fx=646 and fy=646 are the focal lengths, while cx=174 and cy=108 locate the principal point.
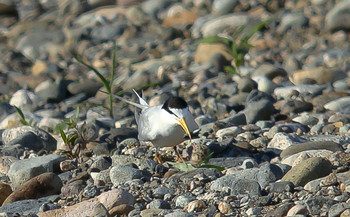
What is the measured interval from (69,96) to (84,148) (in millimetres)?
2703

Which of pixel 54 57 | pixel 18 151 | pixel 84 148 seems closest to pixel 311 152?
pixel 84 148

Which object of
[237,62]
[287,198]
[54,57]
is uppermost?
[287,198]

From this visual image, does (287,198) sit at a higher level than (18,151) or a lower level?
higher

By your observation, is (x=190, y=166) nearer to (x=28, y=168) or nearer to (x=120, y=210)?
(x=120, y=210)

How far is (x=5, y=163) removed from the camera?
480 cm

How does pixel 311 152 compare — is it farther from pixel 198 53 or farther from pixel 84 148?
pixel 198 53

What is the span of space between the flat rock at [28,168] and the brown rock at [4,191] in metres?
0.12

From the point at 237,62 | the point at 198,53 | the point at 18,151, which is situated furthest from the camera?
the point at 198,53

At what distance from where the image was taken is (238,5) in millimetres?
10539

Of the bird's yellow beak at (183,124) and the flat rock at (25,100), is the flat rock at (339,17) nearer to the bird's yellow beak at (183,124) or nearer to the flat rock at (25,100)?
the flat rock at (25,100)

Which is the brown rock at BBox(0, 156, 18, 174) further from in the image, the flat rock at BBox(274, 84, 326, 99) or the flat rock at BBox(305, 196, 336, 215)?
the flat rock at BBox(274, 84, 326, 99)

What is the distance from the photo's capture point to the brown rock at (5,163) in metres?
4.75

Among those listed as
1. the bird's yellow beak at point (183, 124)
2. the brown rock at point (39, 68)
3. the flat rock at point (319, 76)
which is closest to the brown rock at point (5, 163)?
the bird's yellow beak at point (183, 124)

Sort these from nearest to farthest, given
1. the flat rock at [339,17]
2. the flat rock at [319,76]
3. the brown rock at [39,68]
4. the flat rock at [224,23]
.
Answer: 1. the flat rock at [319,76]
2. the brown rock at [39,68]
3. the flat rock at [339,17]
4. the flat rock at [224,23]
